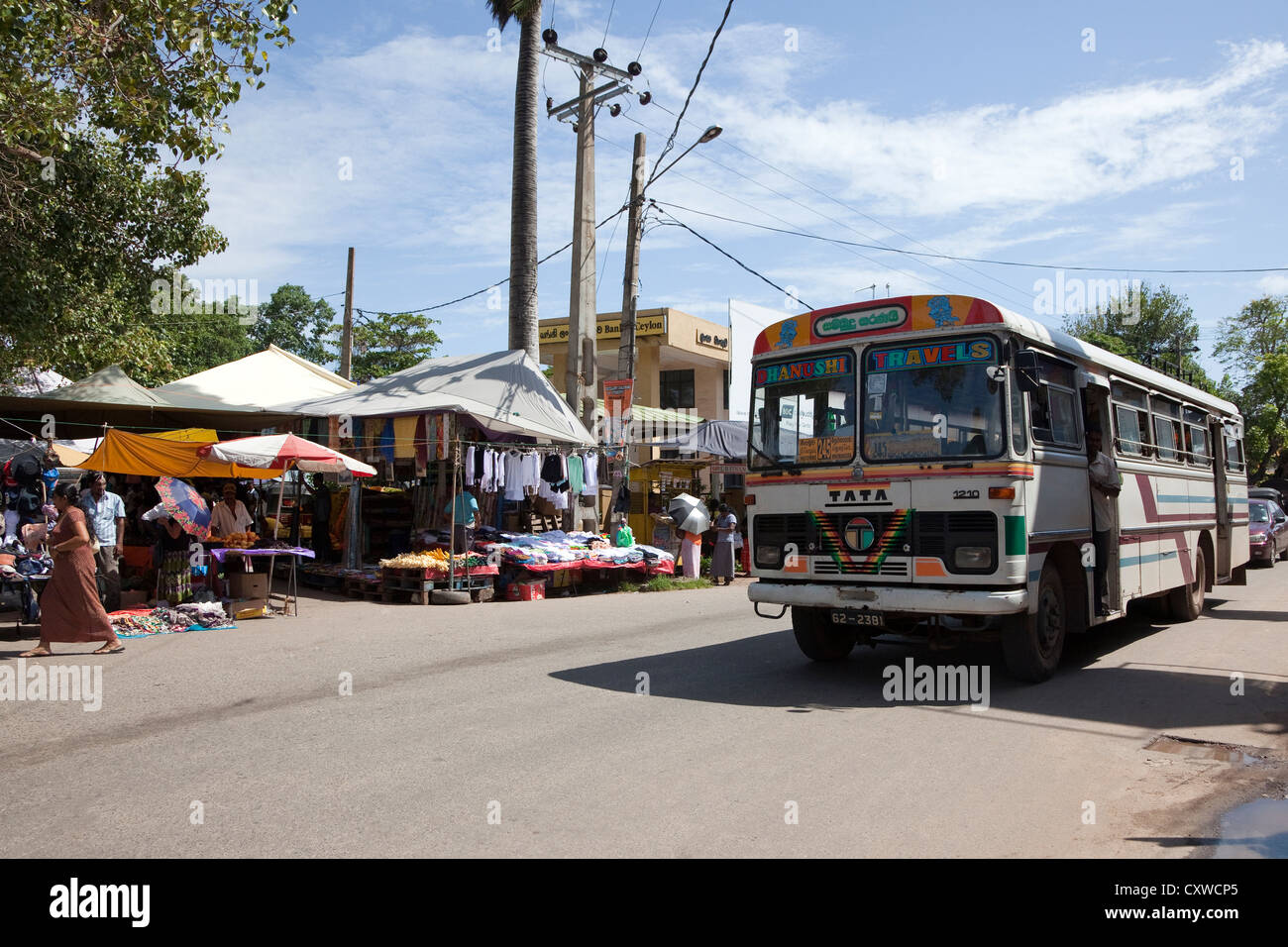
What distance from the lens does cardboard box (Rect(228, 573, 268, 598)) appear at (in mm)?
13969

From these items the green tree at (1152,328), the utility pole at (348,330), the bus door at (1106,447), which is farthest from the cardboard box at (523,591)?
the green tree at (1152,328)

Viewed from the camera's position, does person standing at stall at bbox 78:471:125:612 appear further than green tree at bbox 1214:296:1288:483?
No

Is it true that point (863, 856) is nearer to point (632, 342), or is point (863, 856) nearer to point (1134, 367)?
point (1134, 367)

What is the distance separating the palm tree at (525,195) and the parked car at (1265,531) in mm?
18157

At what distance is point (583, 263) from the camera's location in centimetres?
2078

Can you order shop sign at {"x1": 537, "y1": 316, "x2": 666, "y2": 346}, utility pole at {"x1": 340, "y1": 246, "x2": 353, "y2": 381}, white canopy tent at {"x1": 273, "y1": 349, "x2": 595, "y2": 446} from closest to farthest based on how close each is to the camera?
white canopy tent at {"x1": 273, "y1": 349, "x2": 595, "y2": 446} → utility pole at {"x1": 340, "y1": 246, "x2": 353, "y2": 381} → shop sign at {"x1": 537, "y1": 316, "x2": 666, "y2": 346}

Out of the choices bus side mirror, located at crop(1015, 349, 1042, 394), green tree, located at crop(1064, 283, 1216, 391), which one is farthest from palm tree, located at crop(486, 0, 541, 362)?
green tree, located at crop(1064, 283, 1216, 391)

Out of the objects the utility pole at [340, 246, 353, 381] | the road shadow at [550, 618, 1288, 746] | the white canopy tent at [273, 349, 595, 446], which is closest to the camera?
the road shadow at [550, 618, 1288, 746]

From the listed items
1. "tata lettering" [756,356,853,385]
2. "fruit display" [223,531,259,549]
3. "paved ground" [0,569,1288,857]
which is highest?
"tata lettering" [756,356,853,385]

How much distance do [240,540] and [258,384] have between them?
25.7 feet

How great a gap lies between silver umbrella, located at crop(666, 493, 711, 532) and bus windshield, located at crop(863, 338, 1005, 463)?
11056mm

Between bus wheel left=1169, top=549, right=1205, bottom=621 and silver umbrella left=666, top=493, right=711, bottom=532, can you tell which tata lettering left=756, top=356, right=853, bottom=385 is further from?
silver umbrella left=666, top=493, right=711, bottom=532
